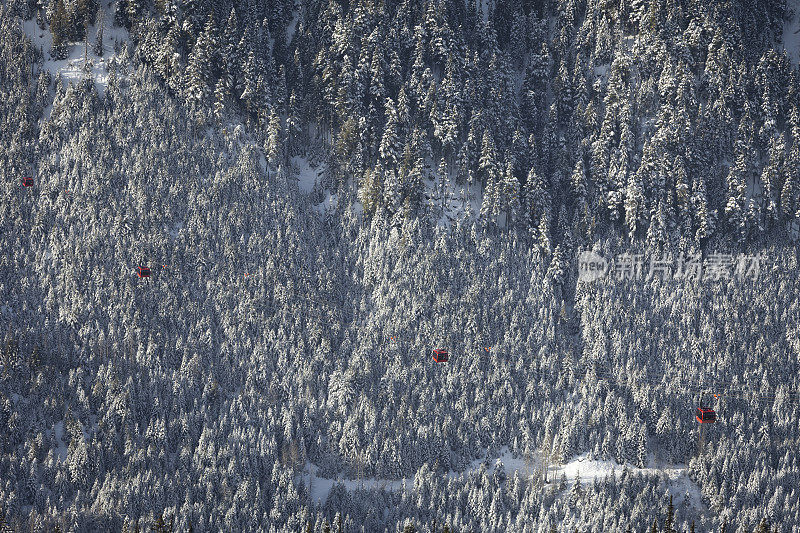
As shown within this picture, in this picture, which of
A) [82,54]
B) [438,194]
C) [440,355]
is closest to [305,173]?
[438,194]

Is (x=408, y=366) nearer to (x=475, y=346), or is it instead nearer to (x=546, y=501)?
(x=475, y=346)

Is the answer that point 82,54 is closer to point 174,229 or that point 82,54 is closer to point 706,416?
point 174,229

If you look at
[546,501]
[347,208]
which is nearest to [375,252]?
[347,208]

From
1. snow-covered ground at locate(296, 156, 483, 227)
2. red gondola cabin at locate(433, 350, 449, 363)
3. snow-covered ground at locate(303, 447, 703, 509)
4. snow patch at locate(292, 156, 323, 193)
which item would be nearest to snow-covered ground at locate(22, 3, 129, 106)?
snow patch at locate(292, 156, 323, 193)

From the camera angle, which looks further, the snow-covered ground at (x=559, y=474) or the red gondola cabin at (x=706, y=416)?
the snow-covered ground at (x=559, y=474)
